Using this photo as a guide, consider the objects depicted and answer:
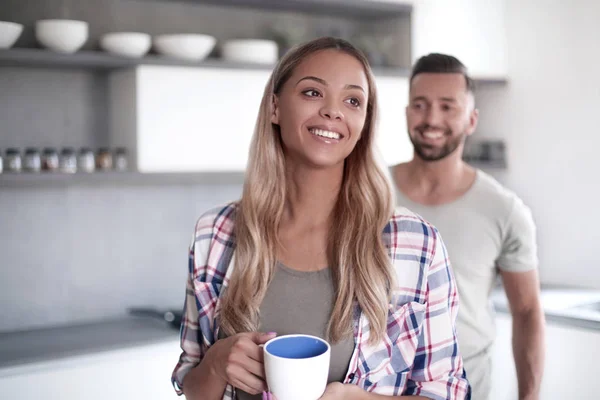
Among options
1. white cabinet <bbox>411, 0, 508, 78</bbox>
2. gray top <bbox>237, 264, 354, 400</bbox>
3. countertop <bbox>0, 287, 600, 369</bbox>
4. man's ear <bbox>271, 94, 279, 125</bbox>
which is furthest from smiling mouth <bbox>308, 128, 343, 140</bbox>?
white cabinet <bbox>411, 0, 508, 78</bbox>

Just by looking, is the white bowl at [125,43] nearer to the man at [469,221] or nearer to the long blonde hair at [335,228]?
the man at [469,221]

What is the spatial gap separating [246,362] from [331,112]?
0.43m

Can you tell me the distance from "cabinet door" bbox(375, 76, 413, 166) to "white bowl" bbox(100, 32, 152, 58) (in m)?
1.07

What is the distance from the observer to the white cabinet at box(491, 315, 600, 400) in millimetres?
2834

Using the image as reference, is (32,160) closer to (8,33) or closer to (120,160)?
(120,160)

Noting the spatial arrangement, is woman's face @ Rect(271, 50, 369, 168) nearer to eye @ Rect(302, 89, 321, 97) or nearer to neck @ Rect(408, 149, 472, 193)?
eye @ Rect(302, 89, 321, 97)

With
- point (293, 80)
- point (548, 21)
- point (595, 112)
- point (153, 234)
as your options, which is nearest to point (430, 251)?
point (293, 80)

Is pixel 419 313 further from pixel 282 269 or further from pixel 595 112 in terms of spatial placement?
pixel 595 112

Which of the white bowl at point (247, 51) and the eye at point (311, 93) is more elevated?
the white bowl at point (247, 51)

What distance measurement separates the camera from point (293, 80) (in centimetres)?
129

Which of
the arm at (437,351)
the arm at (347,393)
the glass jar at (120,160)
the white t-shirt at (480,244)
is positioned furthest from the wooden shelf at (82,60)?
the arm at (347,393)

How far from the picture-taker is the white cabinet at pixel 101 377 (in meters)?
2.40

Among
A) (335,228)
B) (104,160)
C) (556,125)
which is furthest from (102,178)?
(556,125)

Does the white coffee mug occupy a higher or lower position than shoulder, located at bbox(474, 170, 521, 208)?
lower
